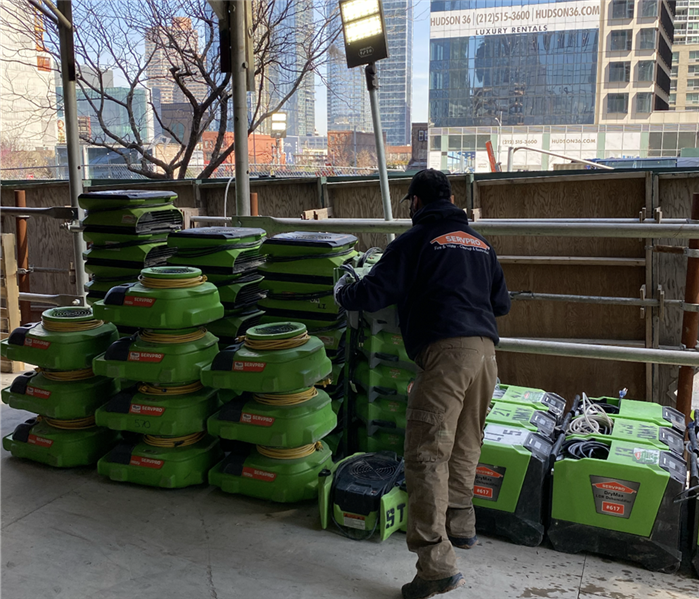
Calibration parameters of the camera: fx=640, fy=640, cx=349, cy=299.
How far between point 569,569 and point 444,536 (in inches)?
28.9

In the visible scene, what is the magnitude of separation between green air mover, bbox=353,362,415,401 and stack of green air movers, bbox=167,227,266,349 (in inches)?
38.7

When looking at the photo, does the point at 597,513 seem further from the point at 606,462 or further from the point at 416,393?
the point at 416,393

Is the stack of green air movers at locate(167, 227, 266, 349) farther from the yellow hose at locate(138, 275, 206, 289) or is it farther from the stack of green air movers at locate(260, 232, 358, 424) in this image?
the yellow hose at locate(138, 275, 206, 289)

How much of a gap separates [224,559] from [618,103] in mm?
100684

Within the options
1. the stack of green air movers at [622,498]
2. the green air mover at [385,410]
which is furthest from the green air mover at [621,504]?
the green air mover at [385,410]

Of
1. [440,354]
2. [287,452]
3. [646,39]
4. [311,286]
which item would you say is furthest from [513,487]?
[646,39]

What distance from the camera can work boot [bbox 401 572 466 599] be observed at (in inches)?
117

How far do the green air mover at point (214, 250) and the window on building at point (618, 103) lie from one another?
97958mm

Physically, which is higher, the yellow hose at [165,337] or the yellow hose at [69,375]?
the yellow hose at [165,337]

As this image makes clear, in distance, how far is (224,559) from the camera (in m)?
3.34

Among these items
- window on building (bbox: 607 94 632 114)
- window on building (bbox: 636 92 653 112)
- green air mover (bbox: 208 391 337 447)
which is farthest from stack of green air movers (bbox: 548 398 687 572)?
window on building (bbox: 607 94 632 114)

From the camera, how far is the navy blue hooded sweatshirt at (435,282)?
3.16 metres

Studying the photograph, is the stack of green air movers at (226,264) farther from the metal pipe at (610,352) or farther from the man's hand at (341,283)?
the metal pipe at (610,352)

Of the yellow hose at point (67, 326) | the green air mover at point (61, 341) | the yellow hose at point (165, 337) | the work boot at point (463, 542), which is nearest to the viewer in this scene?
the work boot at point (463, 542)
